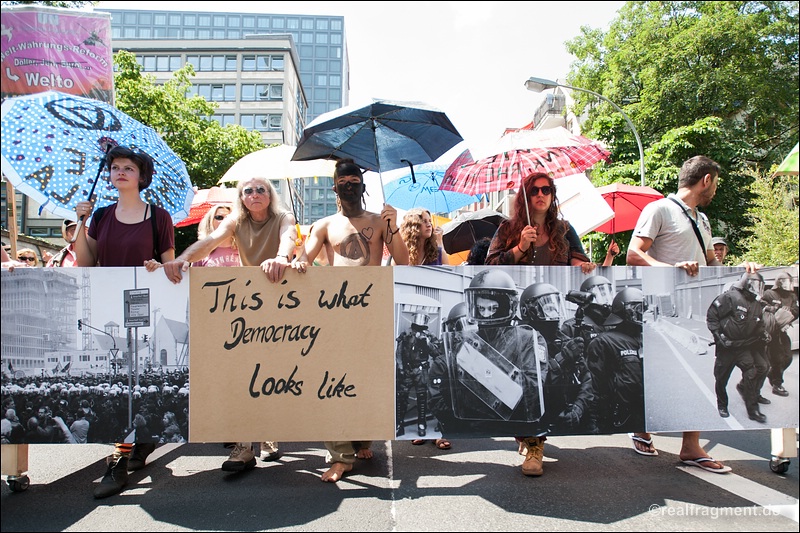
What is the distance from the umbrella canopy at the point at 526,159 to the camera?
5242 millimetres

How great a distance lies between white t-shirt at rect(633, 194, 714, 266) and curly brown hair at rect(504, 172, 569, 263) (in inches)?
22.1

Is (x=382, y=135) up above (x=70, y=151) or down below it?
above

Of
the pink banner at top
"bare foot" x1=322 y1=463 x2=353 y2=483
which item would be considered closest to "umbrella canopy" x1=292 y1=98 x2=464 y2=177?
the pink banner at top

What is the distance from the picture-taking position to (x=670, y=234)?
461cm

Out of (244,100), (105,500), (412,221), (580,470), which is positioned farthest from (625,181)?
(244,100)

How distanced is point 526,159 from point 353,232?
1807 millimetres

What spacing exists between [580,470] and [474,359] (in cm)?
124

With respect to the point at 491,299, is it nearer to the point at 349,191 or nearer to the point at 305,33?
the point at 349,191

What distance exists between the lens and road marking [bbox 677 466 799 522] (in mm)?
3508

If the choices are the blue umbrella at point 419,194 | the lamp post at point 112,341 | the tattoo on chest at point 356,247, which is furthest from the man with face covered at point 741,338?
the blue umbrella at point 419,194

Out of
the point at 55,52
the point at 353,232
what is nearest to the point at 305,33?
the point at 55,52

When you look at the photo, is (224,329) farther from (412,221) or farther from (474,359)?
(412,221)

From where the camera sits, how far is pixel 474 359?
4.07 metres

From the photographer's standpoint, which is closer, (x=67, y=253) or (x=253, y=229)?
(x=253, y=229)
